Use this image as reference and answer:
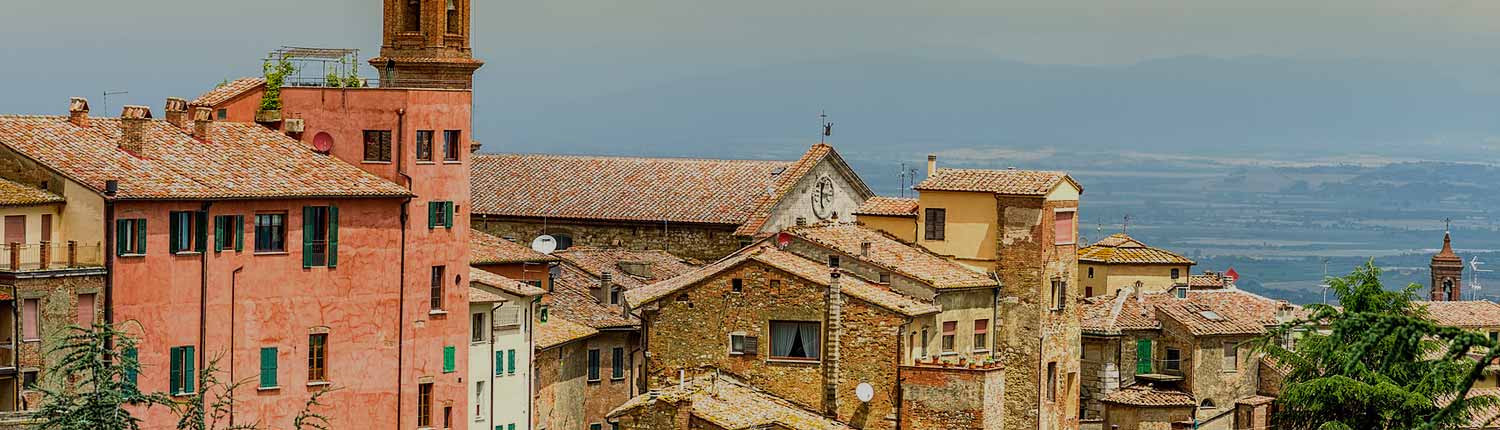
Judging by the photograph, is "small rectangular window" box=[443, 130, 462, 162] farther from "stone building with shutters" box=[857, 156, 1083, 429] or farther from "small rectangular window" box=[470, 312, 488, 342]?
"stone building with shutters" box=[857, 156, 1083, 429]

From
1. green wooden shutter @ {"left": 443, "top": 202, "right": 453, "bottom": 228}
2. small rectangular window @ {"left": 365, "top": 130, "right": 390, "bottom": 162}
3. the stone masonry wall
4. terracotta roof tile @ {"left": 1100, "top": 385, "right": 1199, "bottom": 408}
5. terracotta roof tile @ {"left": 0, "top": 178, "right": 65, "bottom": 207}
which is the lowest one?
terracotta roof tile @ {"left": 1100, "top": 385, "right": 1199, "bottom": 408}

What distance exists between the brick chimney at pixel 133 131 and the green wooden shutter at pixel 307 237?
372cm

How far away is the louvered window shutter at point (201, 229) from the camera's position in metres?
56.9

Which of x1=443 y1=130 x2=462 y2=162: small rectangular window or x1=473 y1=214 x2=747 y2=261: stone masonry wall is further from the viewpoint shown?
x1=473 y1=214 x2=747 y2=261: stone masonry wall

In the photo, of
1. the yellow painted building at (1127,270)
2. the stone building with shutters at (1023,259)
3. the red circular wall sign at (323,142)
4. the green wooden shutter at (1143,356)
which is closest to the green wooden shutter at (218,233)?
the red circular wall sign at (323,142)

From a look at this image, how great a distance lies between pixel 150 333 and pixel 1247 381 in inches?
1407

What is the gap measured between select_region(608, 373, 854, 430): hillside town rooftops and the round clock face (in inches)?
663

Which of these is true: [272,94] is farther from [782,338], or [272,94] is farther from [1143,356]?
[1143,356]

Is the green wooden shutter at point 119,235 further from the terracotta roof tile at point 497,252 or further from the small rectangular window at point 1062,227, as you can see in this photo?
the small rectangular window at point 1062,227

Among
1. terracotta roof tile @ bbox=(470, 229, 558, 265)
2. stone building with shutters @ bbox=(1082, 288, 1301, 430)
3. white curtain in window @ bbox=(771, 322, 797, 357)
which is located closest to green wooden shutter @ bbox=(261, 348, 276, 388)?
terracotta roof tile @ bbox=(470, 229, 558, 265)

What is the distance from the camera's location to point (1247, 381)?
80.3 m

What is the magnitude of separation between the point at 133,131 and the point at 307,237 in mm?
4402

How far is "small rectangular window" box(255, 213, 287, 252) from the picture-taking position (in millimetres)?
58594

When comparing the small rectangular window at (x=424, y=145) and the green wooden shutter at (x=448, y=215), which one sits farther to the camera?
the green wooden shutter at (x=448, y=215)
